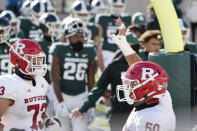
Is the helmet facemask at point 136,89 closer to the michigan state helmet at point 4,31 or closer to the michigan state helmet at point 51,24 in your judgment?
the michigan state helmet at point 4,31

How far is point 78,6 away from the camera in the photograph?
30.5 feet

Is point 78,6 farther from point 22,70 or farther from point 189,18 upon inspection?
point 189,18

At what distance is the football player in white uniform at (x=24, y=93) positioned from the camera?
4207mm

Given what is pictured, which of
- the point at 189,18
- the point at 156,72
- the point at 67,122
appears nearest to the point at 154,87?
the point at 156,72

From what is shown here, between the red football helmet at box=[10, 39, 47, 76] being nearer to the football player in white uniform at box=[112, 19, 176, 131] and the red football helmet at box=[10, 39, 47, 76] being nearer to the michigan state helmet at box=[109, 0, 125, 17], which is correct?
the football player in white uniform at box=[112, 19, 176, 131]

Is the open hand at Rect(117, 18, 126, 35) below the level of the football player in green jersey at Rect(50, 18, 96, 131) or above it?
above

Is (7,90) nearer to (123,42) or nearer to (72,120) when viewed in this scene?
(123,42)

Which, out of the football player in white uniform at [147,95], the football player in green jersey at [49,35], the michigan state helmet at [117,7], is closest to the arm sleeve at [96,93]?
the football player in green jersey at [49,35]

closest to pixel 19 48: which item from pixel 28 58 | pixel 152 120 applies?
pixel 28 58

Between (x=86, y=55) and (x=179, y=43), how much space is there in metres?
2.41

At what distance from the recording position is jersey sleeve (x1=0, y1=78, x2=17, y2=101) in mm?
4125

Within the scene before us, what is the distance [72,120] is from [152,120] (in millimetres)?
2616

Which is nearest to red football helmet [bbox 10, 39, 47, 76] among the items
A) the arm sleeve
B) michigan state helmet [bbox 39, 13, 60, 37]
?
the arm sleeve

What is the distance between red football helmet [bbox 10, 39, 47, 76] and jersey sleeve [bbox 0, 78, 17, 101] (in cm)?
26
